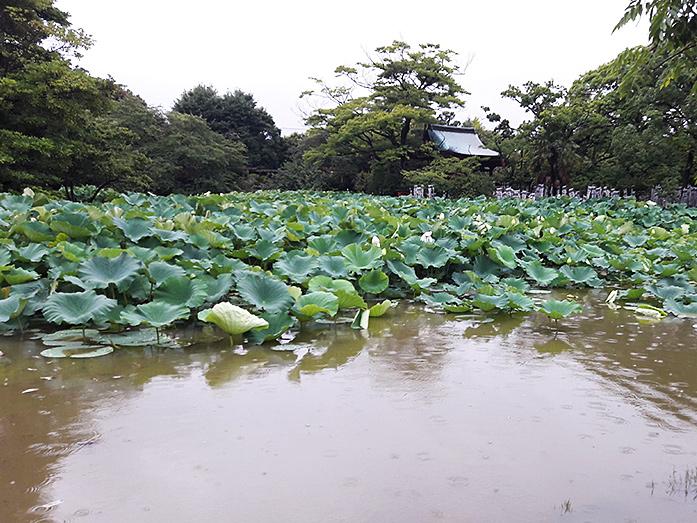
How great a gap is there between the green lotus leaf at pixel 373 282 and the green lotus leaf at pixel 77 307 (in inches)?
55.0

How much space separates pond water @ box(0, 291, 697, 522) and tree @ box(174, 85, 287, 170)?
917 inches

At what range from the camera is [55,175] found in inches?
354

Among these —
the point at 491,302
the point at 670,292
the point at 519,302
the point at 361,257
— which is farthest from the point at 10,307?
the point at 670,292

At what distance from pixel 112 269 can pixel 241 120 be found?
81.3ft

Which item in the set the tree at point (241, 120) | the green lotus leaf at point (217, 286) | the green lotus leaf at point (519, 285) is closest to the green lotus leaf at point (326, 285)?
the green lotus leaf at point (217, 286)

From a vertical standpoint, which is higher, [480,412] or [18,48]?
[18,48]

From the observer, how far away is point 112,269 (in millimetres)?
2330

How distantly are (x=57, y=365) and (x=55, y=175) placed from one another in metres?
8.60

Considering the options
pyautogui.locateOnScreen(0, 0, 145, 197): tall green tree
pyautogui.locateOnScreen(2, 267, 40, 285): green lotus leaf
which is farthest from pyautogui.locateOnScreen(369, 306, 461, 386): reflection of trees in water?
pyautogui.locateOnScreen(0, 0, 145, 197): tall green tree

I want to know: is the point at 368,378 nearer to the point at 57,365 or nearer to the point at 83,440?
the point at 83,440

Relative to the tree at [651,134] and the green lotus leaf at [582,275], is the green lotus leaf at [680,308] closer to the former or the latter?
the green lotus leaf at [582,275]

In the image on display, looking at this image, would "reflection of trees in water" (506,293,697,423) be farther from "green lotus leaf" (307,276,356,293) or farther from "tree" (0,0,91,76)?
"tree" (0,0,91,76)

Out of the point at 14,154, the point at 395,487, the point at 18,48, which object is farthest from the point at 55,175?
the point at 395,487

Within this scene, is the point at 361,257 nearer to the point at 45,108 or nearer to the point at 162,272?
the point at 162,272
